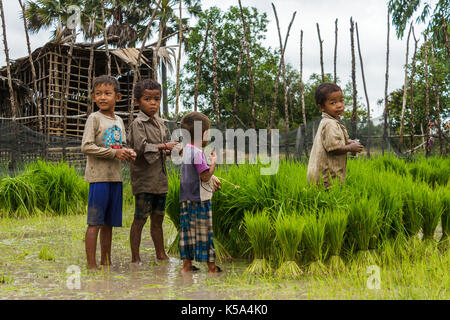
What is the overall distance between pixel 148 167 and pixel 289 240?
133 cm

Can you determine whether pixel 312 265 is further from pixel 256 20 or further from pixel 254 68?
pixel 256 20

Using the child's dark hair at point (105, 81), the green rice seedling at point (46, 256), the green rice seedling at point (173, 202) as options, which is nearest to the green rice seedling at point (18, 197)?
the green rice seedling at point (46, 256)

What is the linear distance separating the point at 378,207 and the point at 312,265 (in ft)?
2.60

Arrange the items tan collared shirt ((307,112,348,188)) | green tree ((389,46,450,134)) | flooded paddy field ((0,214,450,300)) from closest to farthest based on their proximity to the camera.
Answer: flooded paddy field ((0,214,450,300))
tan collared shirt ((307,112,348,188))
green tree ((389,46,450,134))

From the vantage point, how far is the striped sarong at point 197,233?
11.0ft

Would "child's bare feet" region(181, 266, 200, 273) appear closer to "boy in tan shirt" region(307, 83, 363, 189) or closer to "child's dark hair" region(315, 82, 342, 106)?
"boy in tan shirt" region(307, 83, 363, 189)

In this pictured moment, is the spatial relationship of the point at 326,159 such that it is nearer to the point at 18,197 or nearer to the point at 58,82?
the point at 18,197

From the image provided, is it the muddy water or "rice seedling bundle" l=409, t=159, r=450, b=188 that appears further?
"rice seedling bundle" l=409, t=159, r=450, b=188

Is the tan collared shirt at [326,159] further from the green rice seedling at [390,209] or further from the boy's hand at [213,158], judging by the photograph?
the boy's hand at [213,158]

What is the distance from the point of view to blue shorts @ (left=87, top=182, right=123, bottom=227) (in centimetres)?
349

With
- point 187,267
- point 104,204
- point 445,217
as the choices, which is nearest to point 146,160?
point 104,204

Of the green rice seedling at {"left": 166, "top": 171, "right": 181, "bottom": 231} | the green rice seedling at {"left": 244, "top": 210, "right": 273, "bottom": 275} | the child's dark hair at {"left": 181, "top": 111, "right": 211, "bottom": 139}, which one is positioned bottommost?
the green rice seedling at {"left": 244, "top": 210, "right": 273, "bottom": 275}

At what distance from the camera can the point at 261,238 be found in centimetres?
337

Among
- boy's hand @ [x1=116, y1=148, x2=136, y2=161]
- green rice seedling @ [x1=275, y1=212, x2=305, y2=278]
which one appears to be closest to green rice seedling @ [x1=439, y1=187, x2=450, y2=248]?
green rice seedling @ [x1=275, y1=212, x2=305, y2=278]
